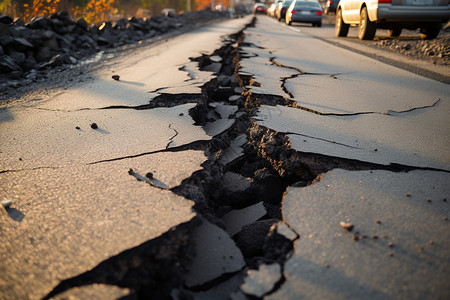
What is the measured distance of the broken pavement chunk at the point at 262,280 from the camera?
973 millimetres

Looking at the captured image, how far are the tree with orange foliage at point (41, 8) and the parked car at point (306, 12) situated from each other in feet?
27.8

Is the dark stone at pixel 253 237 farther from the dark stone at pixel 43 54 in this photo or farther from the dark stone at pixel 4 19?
the dark stone at pixel 4 19

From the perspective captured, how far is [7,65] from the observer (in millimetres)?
4227

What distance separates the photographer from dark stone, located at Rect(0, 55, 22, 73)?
420cm

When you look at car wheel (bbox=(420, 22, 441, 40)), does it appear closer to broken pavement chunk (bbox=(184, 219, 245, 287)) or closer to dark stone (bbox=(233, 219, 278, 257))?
dark stone (bbox=(233, 219, 278, 257))

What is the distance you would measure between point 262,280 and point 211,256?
0.77ft

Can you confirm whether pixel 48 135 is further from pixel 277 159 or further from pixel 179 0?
pixel 179 0

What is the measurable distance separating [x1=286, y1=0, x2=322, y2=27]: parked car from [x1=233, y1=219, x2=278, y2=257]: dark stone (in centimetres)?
1271

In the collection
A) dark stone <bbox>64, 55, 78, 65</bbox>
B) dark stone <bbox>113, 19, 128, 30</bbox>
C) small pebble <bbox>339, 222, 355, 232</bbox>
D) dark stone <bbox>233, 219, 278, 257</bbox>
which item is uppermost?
dark stone <bbox>113, 19, 128, 30</bbox>

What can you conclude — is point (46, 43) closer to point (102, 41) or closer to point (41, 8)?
point (102, 41)

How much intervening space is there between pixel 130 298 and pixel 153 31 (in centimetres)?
963

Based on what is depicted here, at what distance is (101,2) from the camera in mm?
12672

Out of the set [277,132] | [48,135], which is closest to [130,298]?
[277,132]

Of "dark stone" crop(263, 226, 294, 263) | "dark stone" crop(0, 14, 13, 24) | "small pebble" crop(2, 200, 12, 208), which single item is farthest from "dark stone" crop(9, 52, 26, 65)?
"dark stone" crop(263, 226, 294, 263)
